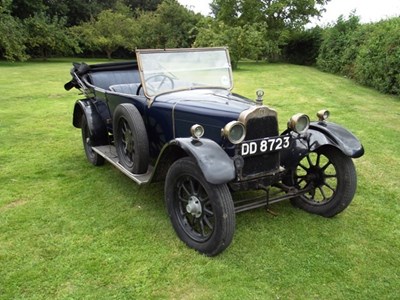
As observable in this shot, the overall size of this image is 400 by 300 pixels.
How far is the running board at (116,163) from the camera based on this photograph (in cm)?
374

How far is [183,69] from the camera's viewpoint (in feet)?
13.5

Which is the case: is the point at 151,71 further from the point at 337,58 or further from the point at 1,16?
the point at 1,16

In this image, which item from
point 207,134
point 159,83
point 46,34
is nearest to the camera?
point 207,134

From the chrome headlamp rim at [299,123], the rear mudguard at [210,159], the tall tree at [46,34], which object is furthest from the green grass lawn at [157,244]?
Answer: the tall tree at [46,34]

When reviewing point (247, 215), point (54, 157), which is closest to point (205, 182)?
point (247, 215)

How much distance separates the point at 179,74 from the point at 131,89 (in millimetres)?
1183

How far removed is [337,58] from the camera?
18.4 meters

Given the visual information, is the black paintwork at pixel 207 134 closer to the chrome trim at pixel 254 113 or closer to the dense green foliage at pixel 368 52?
the chrome trim at pixel 254 113

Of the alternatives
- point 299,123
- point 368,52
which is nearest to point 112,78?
point 299,123

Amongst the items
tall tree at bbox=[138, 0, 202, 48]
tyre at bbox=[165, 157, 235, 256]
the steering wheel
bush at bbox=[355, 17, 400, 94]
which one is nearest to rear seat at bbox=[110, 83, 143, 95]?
the steering wheel

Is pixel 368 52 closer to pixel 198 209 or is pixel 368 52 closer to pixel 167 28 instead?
pixel 198 209

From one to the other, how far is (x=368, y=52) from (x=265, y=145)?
39.2 ft

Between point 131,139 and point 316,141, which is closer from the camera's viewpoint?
point 316,141

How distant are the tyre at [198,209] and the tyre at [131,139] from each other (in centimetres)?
65
